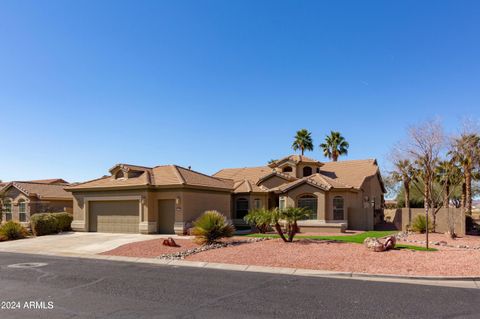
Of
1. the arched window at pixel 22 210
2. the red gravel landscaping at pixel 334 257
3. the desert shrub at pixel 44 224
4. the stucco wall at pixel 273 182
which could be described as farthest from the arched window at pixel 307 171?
the arched window at pixel 22 210

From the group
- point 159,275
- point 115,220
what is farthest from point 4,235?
point 159,275

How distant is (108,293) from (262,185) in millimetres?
23852

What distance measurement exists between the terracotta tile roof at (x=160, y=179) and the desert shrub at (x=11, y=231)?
14.6 ft

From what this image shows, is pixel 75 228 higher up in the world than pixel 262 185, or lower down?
lower down

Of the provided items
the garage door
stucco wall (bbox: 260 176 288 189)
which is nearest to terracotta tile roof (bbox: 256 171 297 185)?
stucco wall (bbox: 260 176 288 189)

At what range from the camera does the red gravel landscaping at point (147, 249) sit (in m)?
18.2

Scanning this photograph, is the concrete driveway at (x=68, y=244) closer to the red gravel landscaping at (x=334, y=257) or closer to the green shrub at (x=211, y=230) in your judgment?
the red gravel landscaping at (x=334, y=257)

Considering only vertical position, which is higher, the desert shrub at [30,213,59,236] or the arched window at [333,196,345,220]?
the arched window at [333,196,345,220]

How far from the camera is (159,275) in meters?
13.0

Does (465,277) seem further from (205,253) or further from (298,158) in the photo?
(298,158)

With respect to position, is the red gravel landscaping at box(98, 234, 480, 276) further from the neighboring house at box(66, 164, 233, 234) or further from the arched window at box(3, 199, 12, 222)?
the arched window at box(3, 199, 12, 222)

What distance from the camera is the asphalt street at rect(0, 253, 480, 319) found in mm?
8305

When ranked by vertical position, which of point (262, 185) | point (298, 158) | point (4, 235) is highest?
point (298, 158)

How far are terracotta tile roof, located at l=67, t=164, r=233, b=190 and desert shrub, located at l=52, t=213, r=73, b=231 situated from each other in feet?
6.93
